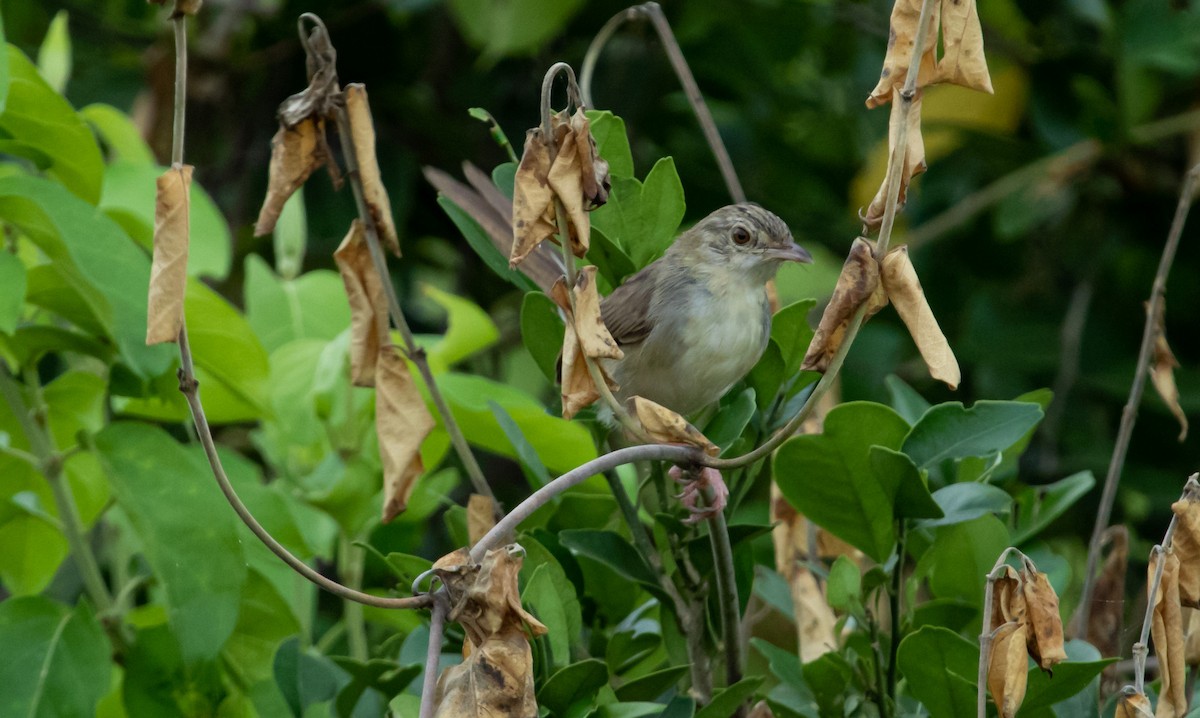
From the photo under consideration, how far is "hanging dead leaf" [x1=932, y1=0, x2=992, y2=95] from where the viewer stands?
4.37 feet

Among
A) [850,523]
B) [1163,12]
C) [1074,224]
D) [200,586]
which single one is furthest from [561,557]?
[1074,224]

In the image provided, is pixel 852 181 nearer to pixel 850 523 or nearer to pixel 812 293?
pixel 812 293

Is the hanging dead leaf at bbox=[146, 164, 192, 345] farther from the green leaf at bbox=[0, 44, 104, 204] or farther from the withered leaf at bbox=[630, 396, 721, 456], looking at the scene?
the green leaf at bbox=[0, 44, 104, 204]

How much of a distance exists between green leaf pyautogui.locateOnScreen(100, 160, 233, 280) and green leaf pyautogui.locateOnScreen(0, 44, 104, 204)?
20cm

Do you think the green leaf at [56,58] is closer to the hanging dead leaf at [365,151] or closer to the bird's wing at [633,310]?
the bird's wing at [633,310]

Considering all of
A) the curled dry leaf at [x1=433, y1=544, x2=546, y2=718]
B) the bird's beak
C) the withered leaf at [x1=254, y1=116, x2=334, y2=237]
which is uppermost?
the withered leaf at [x1=254, y1=116, x2=334, y2=237]

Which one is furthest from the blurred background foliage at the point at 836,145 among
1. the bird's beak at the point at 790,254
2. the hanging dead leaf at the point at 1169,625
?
the hanging dead leaf at the point at 1169,625

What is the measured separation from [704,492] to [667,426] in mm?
351

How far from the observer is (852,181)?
433 cm

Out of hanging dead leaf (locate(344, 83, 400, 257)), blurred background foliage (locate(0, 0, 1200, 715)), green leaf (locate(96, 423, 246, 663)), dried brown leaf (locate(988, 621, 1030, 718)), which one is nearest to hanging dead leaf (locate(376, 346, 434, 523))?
hanging dead leaf (locate(344, 83, 400, 257))

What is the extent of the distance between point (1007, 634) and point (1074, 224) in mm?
3024

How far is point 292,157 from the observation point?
1566 millimetres

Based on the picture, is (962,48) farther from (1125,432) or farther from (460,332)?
(460,332)

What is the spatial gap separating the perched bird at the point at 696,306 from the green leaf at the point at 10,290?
87 centimetres
